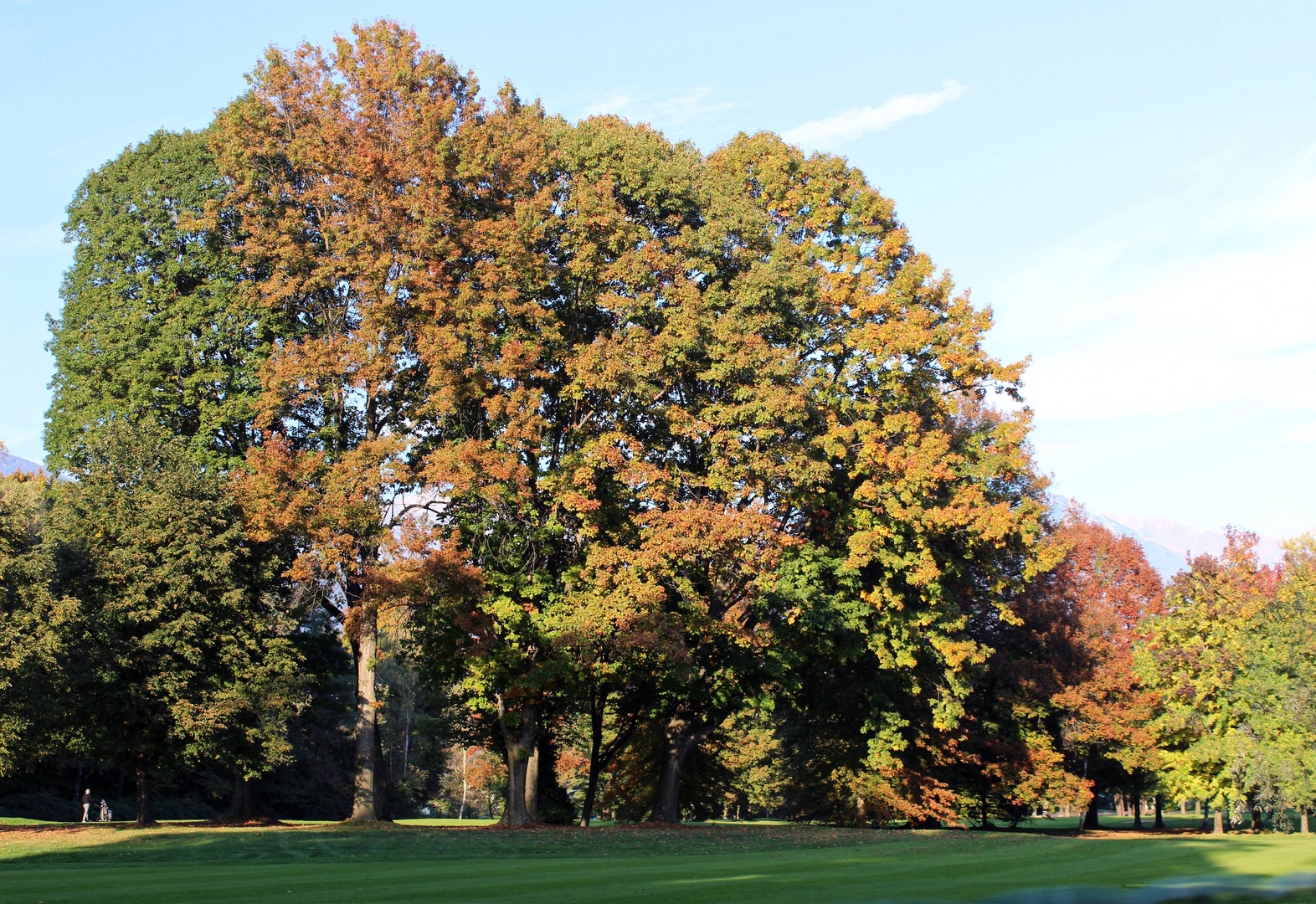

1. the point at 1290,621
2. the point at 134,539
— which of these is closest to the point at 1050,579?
the point at 1290,621

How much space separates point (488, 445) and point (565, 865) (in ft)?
46.6

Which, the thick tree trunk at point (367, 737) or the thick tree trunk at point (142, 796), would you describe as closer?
the thick tree trunk at point (142, 796)

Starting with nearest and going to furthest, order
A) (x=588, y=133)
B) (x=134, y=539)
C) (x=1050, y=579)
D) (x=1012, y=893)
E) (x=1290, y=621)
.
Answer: (x=1012, y=893) < (x=134, y=539) < (x=588, y=133) < (x=1290, y=621) < (x=1050, y=579)

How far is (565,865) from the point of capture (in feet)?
60.2

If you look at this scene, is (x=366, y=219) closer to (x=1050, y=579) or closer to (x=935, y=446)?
(x=935, y=446)

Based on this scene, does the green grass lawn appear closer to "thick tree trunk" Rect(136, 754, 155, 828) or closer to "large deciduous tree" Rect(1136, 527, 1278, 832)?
"thick tree trunk" Rect(136, 754, 155, 828)

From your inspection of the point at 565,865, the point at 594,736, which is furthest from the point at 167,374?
the point at 565,865

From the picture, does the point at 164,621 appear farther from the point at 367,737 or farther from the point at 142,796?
the point at 367,737

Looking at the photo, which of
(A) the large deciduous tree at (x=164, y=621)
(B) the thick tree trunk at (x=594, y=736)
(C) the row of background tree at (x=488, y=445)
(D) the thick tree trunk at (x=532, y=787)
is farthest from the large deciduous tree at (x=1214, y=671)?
(A) the large deciduous tree at (x=164, y=621)

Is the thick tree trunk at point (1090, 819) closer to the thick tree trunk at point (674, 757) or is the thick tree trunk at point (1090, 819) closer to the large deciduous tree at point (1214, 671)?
the large deciduous tree at point (1214, 671)

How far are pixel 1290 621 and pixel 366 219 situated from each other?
36.0 meters

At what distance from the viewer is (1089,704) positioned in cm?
4444

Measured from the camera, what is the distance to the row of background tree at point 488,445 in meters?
29.4

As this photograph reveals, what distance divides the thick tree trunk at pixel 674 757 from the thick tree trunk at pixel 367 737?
356 inches
